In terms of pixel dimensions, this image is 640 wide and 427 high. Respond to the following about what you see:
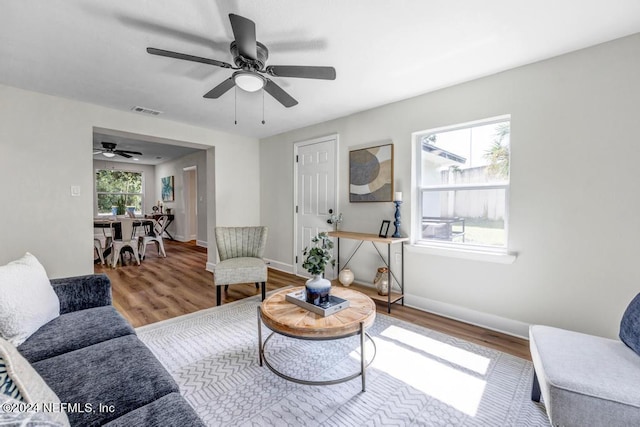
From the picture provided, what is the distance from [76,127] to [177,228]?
17.6 ft

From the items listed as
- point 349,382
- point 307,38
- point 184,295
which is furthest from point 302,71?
point 184,295

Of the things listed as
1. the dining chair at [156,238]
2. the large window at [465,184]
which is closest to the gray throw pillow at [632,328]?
the large window at [465,184]

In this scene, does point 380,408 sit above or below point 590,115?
below

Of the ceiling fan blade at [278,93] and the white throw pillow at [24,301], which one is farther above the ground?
the ceiling fan blade at [278,93]

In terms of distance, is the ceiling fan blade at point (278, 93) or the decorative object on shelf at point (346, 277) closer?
the ceiling fan blade at point (278, 93)

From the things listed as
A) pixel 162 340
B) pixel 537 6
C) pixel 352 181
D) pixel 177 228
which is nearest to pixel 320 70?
pixel 537 6

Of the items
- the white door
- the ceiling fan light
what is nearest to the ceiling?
the ceiling fan light

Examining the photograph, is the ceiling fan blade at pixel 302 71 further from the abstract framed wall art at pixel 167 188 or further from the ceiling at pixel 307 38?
the abstract framed wall art at pixel 167 188

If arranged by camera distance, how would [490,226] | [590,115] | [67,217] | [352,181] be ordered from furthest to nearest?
[352,181]
[67,217]
[490,226]
[590,115]

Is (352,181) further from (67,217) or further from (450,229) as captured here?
(67,217)

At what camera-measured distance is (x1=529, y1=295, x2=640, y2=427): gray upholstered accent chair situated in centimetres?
120

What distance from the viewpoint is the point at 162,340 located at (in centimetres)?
241

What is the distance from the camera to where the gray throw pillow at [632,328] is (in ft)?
4.77

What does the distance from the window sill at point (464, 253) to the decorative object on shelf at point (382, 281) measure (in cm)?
38
